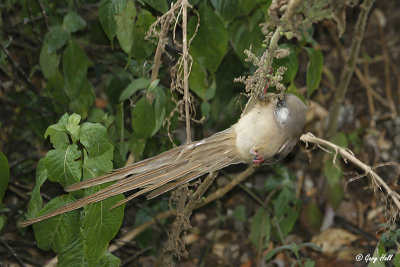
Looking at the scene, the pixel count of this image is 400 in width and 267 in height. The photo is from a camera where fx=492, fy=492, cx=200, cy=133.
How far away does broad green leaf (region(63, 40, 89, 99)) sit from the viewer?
8.66 ft

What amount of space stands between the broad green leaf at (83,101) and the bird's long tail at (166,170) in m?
0.94

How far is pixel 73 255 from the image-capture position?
2.12 m

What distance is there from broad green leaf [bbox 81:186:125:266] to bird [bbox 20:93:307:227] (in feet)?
0.18

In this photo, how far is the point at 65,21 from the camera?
2619 millimetres

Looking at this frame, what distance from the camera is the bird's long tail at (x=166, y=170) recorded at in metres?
1.90

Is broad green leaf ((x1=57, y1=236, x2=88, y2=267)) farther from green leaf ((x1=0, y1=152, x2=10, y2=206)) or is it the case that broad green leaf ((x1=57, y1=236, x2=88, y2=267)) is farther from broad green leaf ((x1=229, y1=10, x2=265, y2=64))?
broad green leaf ((x1=229, y1=10, x2=265, y2=64))

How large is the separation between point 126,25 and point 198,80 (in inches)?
18.4

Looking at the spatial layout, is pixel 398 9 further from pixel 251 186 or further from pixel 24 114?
pixel 24 114

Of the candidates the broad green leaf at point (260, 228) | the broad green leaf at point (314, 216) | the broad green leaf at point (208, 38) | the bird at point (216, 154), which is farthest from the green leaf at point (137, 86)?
the broad green leaf at point (314, 216)

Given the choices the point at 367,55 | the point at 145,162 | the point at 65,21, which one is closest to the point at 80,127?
the point at 145,162

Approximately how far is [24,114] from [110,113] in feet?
2.11

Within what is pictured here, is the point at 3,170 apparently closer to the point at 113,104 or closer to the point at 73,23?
the point at 73,23

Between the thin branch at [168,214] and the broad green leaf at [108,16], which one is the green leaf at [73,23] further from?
the thin branch at [168,214]

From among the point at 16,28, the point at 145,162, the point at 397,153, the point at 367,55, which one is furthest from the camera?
the point at 367,55
